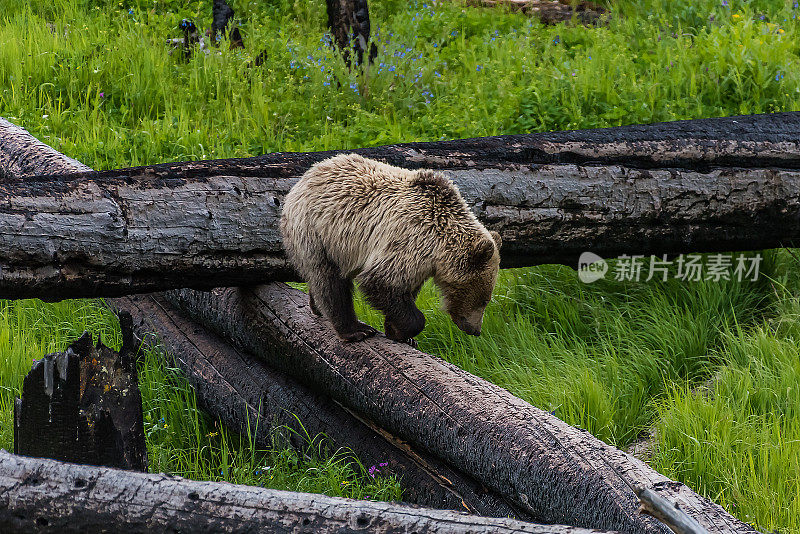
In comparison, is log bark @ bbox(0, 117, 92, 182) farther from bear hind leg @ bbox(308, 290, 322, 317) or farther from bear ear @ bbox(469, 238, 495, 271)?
bear ear @ bbox(469, 238, 495, 271)

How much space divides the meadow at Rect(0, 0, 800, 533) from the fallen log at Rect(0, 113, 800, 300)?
22.7 inches

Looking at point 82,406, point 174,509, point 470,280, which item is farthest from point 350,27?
point 174,509

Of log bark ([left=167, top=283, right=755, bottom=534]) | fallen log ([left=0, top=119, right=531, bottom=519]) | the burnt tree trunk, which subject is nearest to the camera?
log bark ([left=167, top=283, right=755, bottom=534])

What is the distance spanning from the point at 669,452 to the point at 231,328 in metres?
2.52

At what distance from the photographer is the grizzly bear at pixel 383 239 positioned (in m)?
3.92

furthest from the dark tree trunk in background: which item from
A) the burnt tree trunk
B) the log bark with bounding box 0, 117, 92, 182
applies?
the burnt tree trunk

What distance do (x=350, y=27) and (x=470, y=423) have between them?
6315mm

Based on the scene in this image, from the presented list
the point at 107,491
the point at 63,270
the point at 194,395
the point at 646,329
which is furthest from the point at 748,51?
the point at 107,491

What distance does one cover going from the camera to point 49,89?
8.30 metres

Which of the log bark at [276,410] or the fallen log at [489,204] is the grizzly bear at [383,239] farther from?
the log bark at [276,410]

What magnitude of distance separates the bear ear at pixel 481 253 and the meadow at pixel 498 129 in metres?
0.98

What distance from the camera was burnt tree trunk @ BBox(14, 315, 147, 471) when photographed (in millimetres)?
3463

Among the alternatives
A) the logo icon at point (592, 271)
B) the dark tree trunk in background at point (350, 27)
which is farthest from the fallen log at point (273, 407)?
the dark tree trunk in background at point (350, 27)

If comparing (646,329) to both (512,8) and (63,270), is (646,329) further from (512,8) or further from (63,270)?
(512,8)
